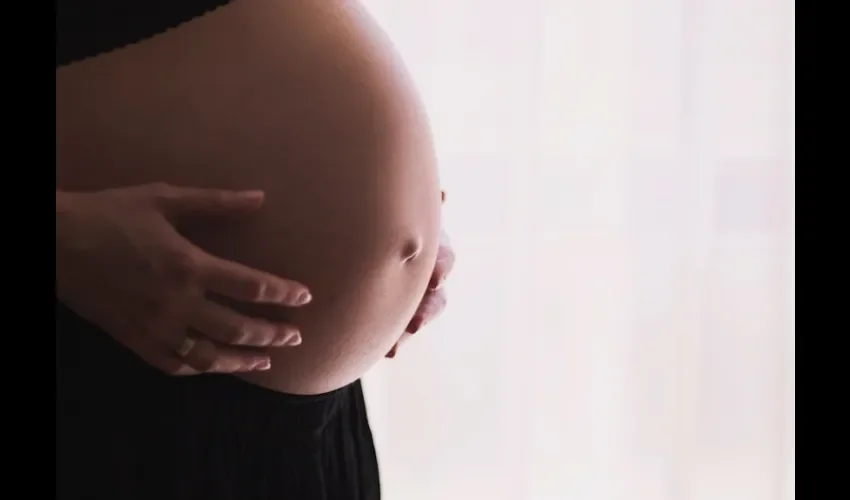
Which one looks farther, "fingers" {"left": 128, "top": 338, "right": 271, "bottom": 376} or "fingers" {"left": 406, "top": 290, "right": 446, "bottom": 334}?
"fingers" {"left": 406, "top": 290, "right": 446, "bottom": 334}

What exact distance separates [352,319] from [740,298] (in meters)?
0.87

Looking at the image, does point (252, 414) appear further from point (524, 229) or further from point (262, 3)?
point (524, 229)

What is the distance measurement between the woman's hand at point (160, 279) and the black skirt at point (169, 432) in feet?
0.23

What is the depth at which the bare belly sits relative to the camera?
58 cm

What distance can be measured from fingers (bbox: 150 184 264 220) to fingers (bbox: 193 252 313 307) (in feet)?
0.13

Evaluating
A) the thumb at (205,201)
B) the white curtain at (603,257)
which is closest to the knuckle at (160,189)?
the thumb at (205,201)

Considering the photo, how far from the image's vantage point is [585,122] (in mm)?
1240

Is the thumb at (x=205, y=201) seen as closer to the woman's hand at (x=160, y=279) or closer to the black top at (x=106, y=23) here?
the woman's hand at (x=160, y=279)

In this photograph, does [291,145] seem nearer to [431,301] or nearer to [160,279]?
[160,279]

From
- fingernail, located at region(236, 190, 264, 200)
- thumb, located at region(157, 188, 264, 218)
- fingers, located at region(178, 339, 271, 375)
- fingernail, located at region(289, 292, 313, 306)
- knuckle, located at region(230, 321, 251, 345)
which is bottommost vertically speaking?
fingers, located at region(178, 339, 271, 375)

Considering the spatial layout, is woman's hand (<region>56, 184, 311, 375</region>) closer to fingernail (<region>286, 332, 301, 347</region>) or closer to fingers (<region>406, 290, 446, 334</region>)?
fingernail (<region>286, 332, 301, 347</region>)

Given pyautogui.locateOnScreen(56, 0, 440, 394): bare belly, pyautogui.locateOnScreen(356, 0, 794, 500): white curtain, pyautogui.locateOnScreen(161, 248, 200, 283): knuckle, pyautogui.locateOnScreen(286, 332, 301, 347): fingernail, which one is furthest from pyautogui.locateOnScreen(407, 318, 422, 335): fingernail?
pyautogui.locateOnScreen(356, 0, 794, 500): white curtain
